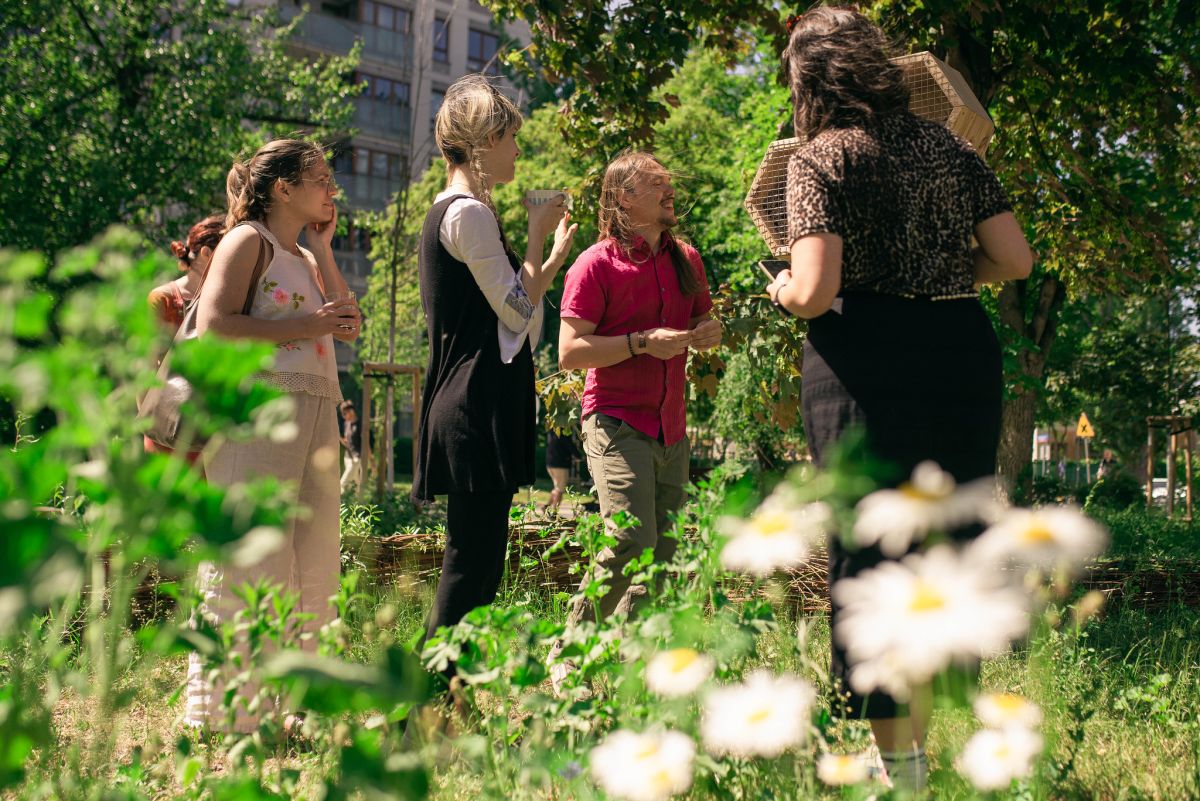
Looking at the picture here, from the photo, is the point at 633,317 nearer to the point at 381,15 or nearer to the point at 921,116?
the point at 921,116

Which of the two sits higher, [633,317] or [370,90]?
[370,90]

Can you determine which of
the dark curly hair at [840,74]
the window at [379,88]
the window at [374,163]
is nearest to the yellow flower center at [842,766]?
the dark curly hair at [840,74]

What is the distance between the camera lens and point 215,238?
4.32 metres

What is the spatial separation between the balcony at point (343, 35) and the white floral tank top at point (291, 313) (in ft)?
112

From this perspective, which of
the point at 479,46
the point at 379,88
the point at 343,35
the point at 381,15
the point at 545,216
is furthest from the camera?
the point at 479,46

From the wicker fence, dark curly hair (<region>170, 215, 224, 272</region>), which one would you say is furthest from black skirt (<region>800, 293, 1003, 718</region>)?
dark curly hair (<region>170, 215, 224, 272</region>)

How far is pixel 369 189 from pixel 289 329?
37304mm

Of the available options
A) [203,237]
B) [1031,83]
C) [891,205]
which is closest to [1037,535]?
[891,205]

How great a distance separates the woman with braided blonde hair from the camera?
2982 mm

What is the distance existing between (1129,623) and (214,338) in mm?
4925

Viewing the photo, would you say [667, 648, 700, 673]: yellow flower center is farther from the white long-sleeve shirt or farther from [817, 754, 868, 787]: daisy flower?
the white long-sleeve shirt

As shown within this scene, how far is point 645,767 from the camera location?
49.9 inches

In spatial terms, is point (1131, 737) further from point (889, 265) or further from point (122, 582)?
point (122, 582)

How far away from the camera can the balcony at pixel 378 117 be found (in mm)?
39094
